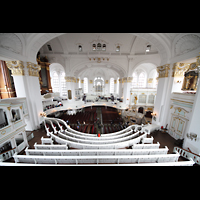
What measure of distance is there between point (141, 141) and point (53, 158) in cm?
637

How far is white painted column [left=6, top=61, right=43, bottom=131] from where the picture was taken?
281 inches

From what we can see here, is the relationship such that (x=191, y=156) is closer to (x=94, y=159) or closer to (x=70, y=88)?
(x=94, y=159)

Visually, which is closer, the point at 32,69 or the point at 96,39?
the point at 32,69

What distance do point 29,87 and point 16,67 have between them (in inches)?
72.8

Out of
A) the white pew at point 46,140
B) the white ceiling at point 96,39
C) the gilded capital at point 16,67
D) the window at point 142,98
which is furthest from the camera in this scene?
the window at point 142,98

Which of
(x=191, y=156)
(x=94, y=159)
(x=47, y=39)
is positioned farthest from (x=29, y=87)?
(x=191, y=156)

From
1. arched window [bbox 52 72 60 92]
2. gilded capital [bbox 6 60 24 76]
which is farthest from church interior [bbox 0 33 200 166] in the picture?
arched window [bbox 52 72 60 92]

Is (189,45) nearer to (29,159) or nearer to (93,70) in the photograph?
(29,159)

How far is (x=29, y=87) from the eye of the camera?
7723mm

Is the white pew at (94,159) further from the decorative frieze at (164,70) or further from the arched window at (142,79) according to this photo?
the arched window at (142,79)

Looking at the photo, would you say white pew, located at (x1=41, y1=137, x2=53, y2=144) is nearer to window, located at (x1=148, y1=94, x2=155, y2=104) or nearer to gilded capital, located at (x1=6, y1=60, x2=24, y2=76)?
gilded capital, located at (x1=6, y1=60, x2=24, y2=76)

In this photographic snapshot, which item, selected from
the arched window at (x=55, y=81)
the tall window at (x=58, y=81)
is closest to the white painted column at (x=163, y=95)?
the tall window at (x=58, y=81)

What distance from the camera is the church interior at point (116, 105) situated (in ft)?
15.7
